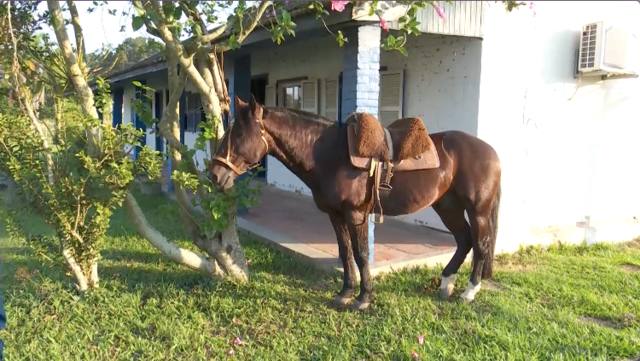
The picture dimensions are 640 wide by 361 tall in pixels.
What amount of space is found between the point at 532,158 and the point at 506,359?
333cm

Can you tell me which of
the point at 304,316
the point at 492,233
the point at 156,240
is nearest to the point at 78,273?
the point at 156,240

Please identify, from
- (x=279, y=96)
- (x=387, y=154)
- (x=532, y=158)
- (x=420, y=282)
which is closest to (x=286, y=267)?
(x=420, y=282)

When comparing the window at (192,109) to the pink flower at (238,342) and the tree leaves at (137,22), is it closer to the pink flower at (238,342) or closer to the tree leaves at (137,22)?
the tree leaves at (137,22)

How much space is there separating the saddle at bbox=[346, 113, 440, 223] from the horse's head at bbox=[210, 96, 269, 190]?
69 cm

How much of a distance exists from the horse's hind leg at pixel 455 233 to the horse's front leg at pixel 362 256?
71cm

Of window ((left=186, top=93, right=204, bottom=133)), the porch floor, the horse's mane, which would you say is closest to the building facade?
the porch floor

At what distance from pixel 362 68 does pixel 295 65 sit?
5.09m

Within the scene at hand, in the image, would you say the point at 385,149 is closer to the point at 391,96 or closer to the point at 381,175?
the point at 381,175

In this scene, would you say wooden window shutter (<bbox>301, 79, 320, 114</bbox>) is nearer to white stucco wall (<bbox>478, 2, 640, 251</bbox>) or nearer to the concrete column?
white stucco wall (<bbox>478, 2, 640, 251</bbox>)

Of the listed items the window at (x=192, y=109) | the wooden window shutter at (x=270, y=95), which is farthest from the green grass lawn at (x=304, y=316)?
the window at (x=192, y=109)

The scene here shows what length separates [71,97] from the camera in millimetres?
4336

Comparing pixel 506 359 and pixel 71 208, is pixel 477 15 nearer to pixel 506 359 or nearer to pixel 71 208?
pixel 506 359

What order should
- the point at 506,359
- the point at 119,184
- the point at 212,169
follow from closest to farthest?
1. the point at 506,359
2. the point at 212,169
3. the point at 119,184

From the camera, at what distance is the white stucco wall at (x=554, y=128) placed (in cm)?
576
